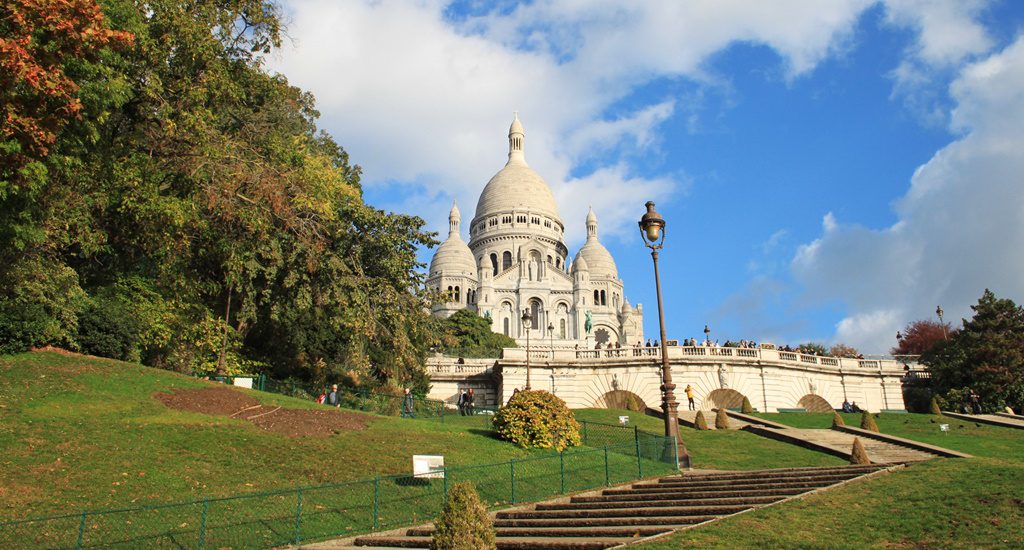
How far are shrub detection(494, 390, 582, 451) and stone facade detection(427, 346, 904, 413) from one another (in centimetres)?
1737

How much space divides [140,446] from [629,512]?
10.0m

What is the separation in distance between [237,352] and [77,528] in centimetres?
1869

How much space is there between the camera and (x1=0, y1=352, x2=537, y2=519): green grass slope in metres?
14.3

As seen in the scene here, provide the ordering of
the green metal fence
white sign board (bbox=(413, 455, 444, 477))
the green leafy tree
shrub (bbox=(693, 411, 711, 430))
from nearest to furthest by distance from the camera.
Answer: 1. the green metal fence
2. white sign board (bbox=(413, 455, 444, 477))
3. shrub (bbox=(693, 411, 711, 430))
4. the green leafy tree

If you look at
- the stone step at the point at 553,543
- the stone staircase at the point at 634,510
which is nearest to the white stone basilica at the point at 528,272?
the stone staircase at the point at 634,510

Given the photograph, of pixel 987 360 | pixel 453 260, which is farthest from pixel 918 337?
pixel 453 260

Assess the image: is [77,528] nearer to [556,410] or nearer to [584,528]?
[584,528]

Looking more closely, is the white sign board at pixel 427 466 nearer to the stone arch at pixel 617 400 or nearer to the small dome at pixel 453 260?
the stone arch at pixel 617 400

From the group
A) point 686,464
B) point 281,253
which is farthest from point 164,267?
point 686,464

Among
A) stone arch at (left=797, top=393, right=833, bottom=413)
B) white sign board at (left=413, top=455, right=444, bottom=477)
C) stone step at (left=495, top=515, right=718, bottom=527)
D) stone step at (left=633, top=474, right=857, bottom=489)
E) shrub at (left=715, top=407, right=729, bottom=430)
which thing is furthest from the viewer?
stone arch at (left=797, top=393, right=833, bottom=413)

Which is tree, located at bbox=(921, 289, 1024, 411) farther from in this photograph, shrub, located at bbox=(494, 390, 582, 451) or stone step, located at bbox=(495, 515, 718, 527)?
stone step, located at bbox=(495, 515, 718, 527)

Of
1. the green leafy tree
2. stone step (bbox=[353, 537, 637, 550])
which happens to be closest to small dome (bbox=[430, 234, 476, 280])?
the green leafy tree

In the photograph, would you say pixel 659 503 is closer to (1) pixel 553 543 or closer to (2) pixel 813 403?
(1) pixel 553 543

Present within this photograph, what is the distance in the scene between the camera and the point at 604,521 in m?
13.5
